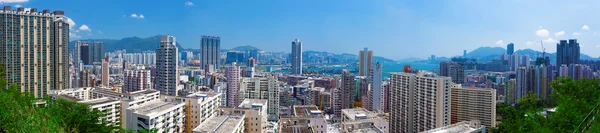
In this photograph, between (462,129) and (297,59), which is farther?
(297,59)

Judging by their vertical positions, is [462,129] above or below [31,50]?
below

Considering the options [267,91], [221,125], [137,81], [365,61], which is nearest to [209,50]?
[365,61]

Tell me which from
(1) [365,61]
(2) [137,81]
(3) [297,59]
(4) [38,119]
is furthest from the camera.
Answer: (3) [297,59]

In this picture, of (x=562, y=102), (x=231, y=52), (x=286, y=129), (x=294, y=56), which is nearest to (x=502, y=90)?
(x=286, y=129)

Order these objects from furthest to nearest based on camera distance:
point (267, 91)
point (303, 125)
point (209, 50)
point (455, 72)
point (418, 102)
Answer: point (209, 50) → point (455, 72) → point (267, 91) → point (418, 102) → point (303, 125)

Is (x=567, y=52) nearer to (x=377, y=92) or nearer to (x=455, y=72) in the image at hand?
(x=455, y=72)

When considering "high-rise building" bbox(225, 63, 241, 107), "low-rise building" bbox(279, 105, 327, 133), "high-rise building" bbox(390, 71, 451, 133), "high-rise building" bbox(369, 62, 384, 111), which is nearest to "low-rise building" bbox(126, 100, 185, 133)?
"low-rise building" bbox(279, 105, 327, 133)

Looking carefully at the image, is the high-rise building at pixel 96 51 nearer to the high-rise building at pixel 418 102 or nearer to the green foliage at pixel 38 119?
the high-rise building at pixel 418 102
